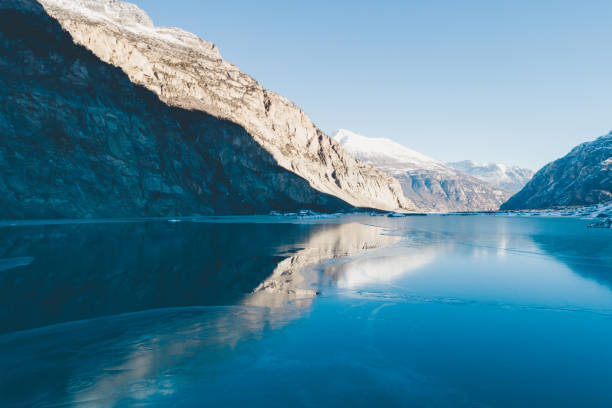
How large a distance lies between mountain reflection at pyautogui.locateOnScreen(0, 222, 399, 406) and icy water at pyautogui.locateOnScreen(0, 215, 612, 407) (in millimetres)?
54

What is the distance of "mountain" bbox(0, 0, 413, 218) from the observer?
74.0m

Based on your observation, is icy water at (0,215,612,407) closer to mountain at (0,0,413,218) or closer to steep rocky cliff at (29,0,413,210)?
mountain at (0,0,413,218)

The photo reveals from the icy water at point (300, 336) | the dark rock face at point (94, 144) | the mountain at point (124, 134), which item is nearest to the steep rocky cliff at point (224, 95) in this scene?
the mountain at point (124, 134)

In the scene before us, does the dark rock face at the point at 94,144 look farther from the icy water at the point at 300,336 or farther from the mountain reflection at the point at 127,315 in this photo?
the icy water at the point at 300,336

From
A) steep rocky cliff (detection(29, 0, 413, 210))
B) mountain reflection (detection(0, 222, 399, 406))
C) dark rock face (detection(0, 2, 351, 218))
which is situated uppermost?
steep rocky cliff (detection(29, 0, 413, 210))

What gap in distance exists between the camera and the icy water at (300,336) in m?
7.37

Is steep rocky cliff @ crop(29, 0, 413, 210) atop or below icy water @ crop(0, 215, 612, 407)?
atop

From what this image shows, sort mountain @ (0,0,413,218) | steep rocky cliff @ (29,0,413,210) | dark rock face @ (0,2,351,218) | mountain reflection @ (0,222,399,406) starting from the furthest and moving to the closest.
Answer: steep rocky cliff @ (29,0,413,210)
mountain @ (0,0,413,218)
dark rock face @ (0,2,351,218)
mountain reflection @ (0,222,399,406)

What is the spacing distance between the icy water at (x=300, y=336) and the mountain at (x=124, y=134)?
6767 centimetres

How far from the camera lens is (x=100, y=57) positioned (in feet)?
334

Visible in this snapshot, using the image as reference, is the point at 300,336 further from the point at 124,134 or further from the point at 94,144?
the point at 124,134

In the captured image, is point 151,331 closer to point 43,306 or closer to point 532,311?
point 43,306

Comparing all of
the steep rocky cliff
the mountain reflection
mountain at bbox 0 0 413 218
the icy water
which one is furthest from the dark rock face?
the icy water

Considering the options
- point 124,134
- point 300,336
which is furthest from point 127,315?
point 124,134
